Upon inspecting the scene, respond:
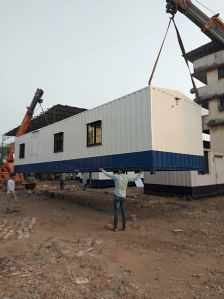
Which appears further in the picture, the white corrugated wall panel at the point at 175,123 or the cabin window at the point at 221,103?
the cabin window at the point at 221,103

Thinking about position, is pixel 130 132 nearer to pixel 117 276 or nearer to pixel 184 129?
pixel 184 129

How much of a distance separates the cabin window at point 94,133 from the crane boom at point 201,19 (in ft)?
25.2

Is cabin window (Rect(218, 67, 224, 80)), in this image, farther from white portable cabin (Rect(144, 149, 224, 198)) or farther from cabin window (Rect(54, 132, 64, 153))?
cabin window (Rect(54, 132, 64, 153))

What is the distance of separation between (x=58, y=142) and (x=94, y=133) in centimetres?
407

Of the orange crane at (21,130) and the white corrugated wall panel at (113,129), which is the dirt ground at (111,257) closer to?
the white corrugated wall panel at (113,129)

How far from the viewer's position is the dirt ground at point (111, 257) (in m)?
4.87

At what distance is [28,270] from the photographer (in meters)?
5.75

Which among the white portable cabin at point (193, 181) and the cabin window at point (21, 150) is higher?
the cabin window at point (21, 150)

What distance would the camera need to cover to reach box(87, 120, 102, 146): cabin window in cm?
1351

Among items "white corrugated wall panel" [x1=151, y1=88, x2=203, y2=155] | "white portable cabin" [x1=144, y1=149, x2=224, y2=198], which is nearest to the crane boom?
"white corrugated wall panel" [x1=151, y1=88, x2=203, y2=155]

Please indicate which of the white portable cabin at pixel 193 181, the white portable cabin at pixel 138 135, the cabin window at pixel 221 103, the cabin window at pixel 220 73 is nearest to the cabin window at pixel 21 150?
the white portable cabin at pixel 138 135

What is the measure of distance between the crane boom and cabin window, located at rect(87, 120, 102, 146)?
769cm

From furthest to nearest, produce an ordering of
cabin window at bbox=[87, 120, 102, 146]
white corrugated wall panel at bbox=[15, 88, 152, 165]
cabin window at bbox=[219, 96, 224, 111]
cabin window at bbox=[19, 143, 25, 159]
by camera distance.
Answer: cabin window at bbox=[219, 96, 224, 111], cabin window at bbox=[19, 143, 25, 159], cabin window at bbox=[87, 120, 102, 146], white corrugated wall panel at bbox=[15, 88, 152, 165]

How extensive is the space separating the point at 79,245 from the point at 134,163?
4535 mm
